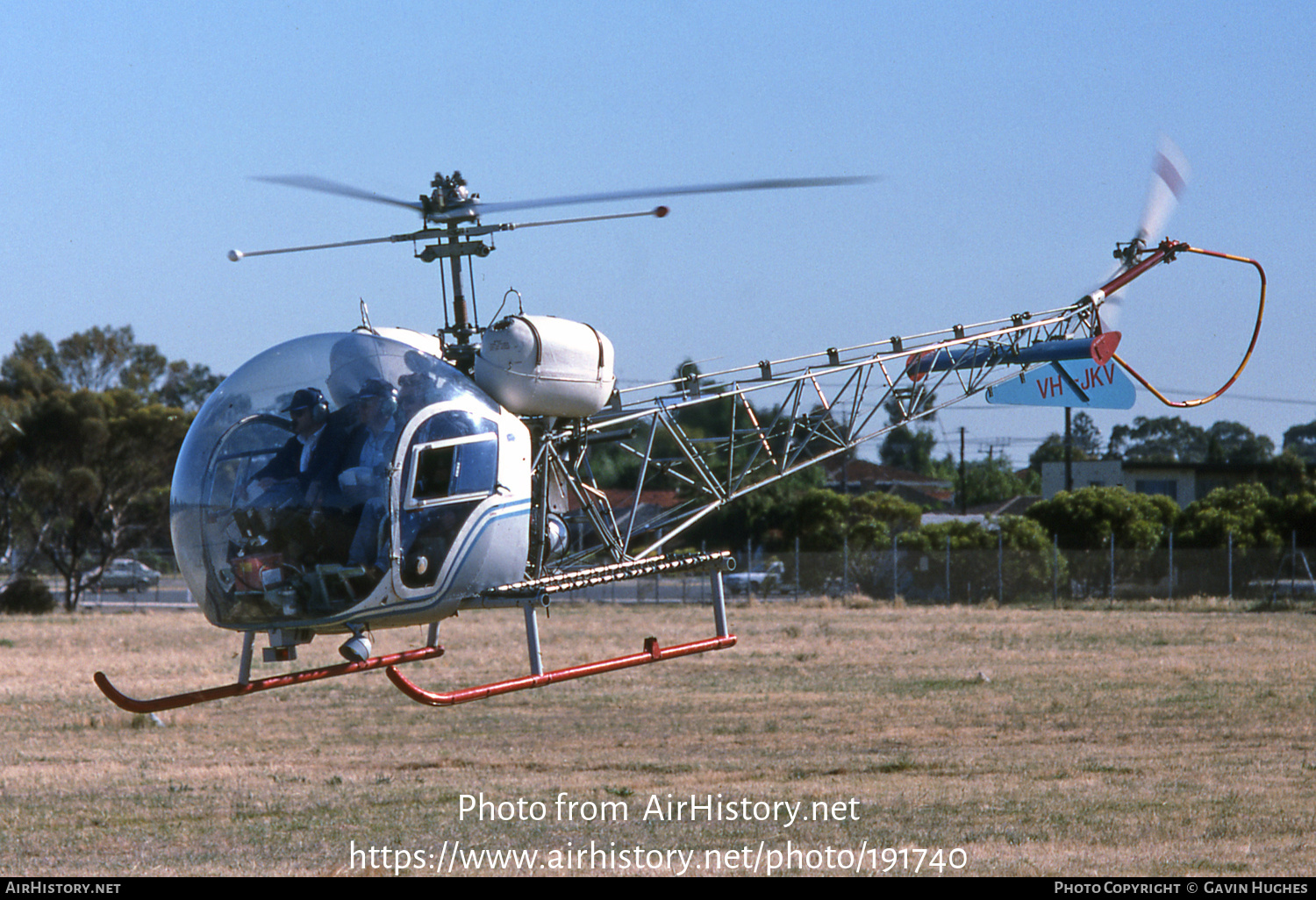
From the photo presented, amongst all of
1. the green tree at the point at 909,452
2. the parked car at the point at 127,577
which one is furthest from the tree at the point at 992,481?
the parked car at the point at 127,577

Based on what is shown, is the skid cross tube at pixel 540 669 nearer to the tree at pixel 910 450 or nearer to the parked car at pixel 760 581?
the parked car at pixel 760 581

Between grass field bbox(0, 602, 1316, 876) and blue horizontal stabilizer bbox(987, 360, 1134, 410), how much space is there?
4.55 meters

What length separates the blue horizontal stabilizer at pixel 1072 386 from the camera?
16.8 meters

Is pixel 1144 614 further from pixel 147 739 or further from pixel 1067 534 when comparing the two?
pixel 147 739

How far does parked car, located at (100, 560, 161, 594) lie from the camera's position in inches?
2665

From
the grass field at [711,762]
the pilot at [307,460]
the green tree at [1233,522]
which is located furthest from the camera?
the green tree at [1233,522]

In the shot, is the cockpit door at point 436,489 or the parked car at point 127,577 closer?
the cockpit door at point 436,489

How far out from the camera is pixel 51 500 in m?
51.4

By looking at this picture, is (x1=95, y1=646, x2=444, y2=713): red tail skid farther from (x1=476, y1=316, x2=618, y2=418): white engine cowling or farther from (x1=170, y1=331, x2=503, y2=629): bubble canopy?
(x1=476, y1=316, x2=618, y2=418): white engine cowling

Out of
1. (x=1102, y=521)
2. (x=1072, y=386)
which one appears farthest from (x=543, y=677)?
(x=1102, y=521)

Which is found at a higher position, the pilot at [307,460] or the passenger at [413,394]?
the passenger at [413,394]

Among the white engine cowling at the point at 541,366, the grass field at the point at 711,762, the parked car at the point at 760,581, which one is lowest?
the grass field at the point at 711,762

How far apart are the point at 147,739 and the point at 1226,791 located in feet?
50.2

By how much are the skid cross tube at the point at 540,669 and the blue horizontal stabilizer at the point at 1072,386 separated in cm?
604
